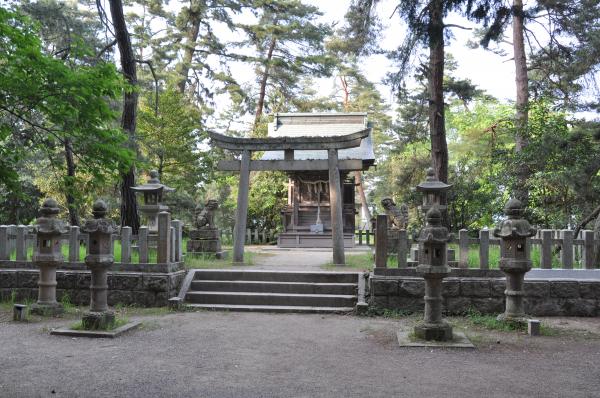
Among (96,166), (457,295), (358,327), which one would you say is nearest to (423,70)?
(457,295)

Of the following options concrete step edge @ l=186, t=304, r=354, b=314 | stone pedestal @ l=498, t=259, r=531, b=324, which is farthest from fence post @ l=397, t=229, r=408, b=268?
stone pedestal @ l=498, t=259, r=531, b=324

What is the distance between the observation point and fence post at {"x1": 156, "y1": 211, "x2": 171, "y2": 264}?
910cm

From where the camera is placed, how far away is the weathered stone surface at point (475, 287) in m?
8.45

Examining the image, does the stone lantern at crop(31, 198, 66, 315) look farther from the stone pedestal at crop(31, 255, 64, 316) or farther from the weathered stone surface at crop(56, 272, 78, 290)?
the weathered stone surface at crop(56, 272, 78, 290)

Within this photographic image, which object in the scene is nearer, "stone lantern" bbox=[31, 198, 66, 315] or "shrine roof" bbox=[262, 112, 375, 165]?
"stone lantern" bbox=[31, 198, 66, 315]

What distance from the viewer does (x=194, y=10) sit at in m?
22.7

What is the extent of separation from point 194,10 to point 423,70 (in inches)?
501

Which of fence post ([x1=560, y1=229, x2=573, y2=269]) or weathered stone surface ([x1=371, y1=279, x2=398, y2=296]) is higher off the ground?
fence post ([x1=560, y1=229, x2=573, y2=269])

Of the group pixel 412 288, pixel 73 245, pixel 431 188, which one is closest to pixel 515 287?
pixel 412 288

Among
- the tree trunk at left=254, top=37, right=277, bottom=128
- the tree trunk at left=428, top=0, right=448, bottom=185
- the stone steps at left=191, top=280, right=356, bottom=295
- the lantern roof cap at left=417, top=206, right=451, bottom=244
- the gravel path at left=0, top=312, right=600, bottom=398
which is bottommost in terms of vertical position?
the gravel path at left=0, top=312, right=600, bottom=398

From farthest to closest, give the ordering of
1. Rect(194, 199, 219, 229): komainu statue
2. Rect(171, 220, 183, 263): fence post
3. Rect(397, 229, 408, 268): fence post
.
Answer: Rect(194, 199, 219, 229): komainu statue, Rect(171, 220, 183, 263): fence post, Rect(397, 229, 408, 268): fence post

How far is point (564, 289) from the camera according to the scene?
27.5 ft

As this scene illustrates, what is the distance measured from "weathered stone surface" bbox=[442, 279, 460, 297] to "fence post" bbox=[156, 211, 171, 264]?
485 centimetres

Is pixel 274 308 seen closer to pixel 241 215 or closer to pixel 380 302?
pixel 380 302
